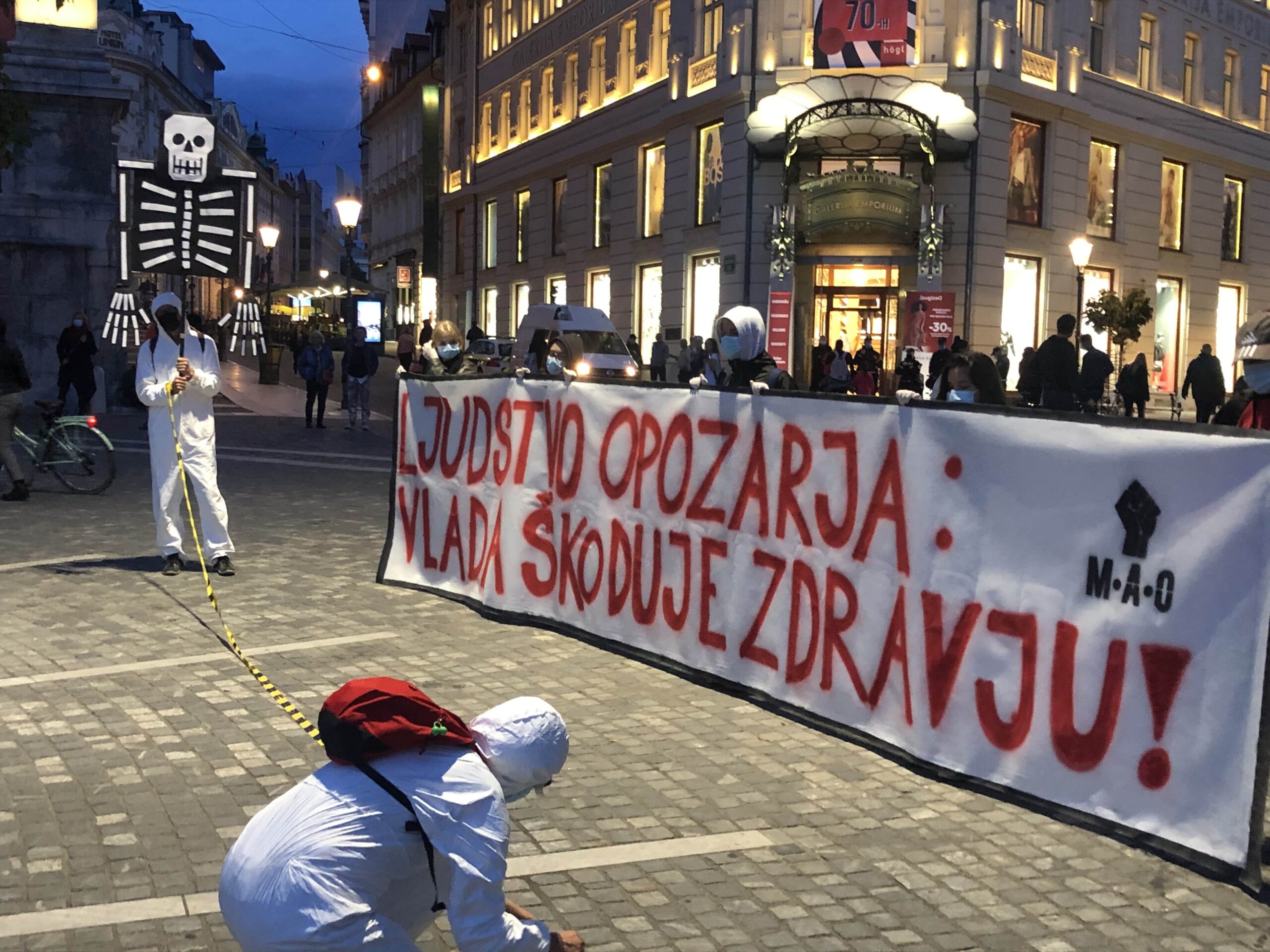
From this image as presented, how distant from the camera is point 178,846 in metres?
4.82

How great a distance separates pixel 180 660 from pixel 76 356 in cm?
1742

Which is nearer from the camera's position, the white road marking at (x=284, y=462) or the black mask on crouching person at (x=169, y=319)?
the black mask on crouching person at (x=169, y=319)

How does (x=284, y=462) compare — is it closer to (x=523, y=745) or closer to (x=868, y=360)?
(x=868, y=360)

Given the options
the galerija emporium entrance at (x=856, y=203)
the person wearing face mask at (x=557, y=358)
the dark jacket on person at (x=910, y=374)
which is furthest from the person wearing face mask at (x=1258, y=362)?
the galerija emporium entrance at (x=856, y=203)

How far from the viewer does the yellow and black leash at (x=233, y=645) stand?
18.5ft

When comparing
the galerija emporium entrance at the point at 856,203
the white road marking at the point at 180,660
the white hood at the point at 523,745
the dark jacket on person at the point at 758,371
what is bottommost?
the white road marking at the point at 180,660

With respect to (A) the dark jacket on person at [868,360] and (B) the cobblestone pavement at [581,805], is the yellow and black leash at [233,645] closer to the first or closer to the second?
(B) the cobblestone pavement at [581,805]

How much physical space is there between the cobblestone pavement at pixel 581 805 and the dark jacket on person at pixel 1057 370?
32.8 feet

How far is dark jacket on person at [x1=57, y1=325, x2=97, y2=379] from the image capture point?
23266mm

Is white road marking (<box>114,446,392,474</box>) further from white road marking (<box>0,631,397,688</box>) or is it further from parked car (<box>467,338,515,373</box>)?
parked car (<box>467,338,515,373</box>)

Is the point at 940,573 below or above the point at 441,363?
below

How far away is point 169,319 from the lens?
10.0 metres

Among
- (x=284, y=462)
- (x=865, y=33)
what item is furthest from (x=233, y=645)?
(x=865, y=33)

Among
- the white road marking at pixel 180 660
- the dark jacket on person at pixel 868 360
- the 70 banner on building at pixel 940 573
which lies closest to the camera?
the 70 banner on building at pixel 940 573
